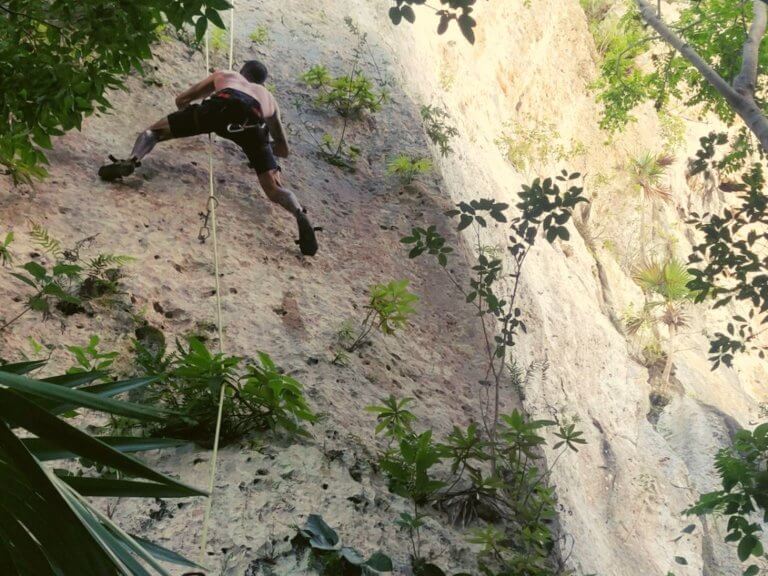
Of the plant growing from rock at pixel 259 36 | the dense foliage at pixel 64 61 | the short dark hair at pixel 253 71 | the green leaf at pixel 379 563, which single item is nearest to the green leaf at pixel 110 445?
the green leaf at pixel 379 563

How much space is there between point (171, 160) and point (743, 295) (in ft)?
15.0

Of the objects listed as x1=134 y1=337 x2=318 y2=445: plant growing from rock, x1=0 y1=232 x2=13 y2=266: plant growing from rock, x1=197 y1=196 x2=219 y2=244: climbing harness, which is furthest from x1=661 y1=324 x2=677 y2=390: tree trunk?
x1=0 y1=232 x2=13 y2=266: plant growing from rock

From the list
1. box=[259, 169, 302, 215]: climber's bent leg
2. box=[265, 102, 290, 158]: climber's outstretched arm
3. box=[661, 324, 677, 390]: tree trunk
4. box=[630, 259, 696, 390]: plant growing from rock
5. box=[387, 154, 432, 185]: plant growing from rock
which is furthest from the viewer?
box=[630, 259, 696, 390]: plant growing from rock

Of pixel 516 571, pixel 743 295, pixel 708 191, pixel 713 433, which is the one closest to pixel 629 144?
pixel 708 191

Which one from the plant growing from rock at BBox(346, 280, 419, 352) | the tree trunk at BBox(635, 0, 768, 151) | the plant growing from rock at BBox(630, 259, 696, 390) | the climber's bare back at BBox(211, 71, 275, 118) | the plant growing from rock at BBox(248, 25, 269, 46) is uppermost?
the plant growing from rock at BBox(630, 259, 696, 390)

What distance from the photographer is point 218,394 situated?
3219 millimetres

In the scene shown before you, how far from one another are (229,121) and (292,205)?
2.69 feet

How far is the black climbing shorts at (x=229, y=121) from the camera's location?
5.39 metres

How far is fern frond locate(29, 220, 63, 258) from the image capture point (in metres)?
4.15

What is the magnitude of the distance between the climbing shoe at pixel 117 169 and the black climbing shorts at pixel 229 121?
448 mm

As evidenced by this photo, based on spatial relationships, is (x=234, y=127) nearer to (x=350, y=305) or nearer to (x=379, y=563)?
(x=350, y=305)

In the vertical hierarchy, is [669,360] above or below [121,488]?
above

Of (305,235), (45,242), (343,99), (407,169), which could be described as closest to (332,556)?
(45,242)

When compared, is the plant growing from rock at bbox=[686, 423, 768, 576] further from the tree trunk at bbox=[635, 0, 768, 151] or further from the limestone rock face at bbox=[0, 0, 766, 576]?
the tree trunk at bbox=[635, 0, 768, 151]
